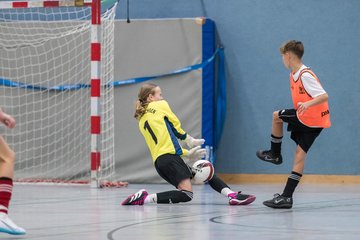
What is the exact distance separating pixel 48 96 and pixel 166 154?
185 inches

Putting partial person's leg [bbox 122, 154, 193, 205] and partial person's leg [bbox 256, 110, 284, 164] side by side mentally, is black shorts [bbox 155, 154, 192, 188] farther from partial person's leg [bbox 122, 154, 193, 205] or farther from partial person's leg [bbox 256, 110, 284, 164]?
partial person's leg [bbox 256, 110, 284, 164]


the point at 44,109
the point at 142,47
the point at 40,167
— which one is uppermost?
the point at 142,47

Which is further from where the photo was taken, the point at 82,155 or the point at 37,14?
the point at 37,14

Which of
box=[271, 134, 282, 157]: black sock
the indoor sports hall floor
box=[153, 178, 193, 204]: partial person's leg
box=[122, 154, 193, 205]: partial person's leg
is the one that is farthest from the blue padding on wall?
box=[271, 134, 282, 157]: black sock

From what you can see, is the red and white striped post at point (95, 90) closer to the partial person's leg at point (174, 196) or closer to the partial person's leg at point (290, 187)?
the partial person's leg at point (174, 196)

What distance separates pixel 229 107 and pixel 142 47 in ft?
5.32

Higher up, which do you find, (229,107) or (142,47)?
(142,47)

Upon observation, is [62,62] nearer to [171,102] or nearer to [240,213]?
[171,102]

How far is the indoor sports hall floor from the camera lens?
5.62 meters

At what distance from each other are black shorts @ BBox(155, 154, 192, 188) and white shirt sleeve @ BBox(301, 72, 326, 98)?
149 cm

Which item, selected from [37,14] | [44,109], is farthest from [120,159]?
[37,14]

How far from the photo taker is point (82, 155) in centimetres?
1248

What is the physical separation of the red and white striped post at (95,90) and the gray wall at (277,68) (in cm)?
221

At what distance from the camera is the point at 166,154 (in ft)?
27.3
